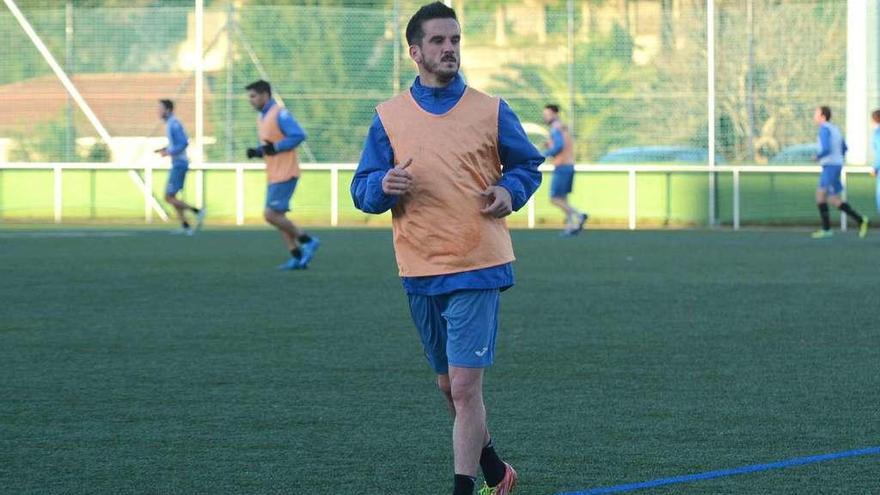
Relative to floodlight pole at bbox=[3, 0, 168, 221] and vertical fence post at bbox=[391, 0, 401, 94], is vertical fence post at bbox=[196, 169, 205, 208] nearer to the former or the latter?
floodlight pole at bbox=[3, 0, 168, 221]

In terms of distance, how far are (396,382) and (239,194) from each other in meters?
24.1

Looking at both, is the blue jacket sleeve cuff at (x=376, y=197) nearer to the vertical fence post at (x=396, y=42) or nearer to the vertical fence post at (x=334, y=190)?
the vertical fence post at (x=334, y=190)

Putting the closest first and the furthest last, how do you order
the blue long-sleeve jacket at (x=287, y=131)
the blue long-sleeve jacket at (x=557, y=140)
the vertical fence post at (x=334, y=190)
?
the blue long-sleeve jacket at (x=287, y=131), the blue long-sleeve jacket at (x=557, y=140), the vertical fence post at (x=334, y=190)

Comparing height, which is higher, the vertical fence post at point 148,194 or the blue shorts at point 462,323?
the vertical fence post at point 148,194

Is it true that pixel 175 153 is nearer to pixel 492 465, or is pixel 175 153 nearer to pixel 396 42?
pixel 396 42

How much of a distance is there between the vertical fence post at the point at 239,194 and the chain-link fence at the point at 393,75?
14cm

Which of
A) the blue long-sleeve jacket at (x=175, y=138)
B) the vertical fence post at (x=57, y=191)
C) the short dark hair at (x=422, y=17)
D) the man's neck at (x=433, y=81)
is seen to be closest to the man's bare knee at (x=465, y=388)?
the man's neck at (x=433, y=81)

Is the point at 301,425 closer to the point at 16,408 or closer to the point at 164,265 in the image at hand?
the point at 16,408

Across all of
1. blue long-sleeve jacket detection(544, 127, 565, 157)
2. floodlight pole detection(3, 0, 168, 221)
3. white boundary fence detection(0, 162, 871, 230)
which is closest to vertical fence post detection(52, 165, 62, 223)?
white boundary fence detection(0, 162, 871, 230)

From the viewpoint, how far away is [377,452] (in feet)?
25.0

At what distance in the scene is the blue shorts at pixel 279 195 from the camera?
19312mm

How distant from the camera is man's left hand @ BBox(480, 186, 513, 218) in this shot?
20.3 feet

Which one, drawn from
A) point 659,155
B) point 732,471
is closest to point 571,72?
point 659,155

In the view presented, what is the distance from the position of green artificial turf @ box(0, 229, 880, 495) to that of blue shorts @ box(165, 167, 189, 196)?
338 inches
